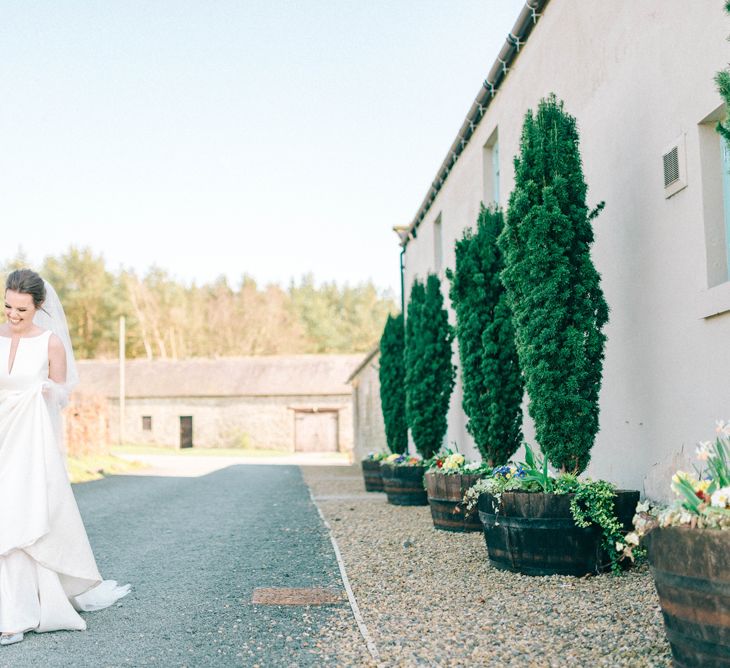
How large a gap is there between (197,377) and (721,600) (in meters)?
39.8

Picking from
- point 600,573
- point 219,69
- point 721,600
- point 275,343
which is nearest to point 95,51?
point 219,69

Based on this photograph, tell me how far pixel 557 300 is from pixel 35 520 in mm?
3945

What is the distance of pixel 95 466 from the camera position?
18.4 metres

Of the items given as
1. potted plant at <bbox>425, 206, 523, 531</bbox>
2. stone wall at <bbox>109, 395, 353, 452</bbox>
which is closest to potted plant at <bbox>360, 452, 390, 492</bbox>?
potted plant at <bbox>425, 206, 523, 531</bbox>

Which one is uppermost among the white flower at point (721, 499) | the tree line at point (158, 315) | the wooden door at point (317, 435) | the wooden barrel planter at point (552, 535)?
the tree line at point (158, 315)

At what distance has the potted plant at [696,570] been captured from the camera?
2645 mm

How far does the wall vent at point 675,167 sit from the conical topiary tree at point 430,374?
574cm

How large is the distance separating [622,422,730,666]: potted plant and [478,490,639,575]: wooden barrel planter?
6.44 ft

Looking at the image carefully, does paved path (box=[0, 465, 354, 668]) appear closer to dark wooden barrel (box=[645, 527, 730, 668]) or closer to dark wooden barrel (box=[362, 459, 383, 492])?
dark wooden barrel (box=[645, 527, 730, 668])

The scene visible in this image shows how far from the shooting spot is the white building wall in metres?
4.90

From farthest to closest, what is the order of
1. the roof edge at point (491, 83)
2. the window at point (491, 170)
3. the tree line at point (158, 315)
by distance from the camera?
the tree line at point (158, 315) → the window at point (491, 170) → the roof edge at point (491, 83)

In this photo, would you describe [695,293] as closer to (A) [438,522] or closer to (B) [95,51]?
(A) [438,522]

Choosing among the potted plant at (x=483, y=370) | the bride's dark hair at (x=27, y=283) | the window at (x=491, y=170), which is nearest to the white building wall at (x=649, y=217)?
the potted plant at (x=483, y=370)

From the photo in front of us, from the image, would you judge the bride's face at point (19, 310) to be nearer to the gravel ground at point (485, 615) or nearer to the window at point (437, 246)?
the gravel ground at point (485, 615)
